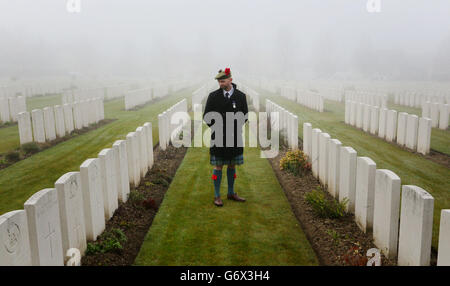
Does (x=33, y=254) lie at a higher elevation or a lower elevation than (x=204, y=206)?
higher

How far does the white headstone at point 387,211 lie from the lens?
14.3 ft

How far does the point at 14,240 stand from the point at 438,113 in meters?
15.1

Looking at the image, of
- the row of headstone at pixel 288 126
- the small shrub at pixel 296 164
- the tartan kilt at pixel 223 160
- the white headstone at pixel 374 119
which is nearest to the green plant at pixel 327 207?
the tartan kilt at pixel 223 160

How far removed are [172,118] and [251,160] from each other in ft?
11.0

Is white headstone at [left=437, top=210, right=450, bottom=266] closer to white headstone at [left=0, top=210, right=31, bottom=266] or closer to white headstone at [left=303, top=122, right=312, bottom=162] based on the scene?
white headstone at [left=0, top=210, right=31, bottom=266]

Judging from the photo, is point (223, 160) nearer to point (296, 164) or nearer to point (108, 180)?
point (108, 180)

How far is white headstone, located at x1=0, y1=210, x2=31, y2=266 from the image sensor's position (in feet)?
9.28

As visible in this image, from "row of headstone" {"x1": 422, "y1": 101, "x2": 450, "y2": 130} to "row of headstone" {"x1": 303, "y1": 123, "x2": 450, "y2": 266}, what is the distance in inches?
368

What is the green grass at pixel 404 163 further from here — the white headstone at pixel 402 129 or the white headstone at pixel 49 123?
the white headstone at pixel 49 123

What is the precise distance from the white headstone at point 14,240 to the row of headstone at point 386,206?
3577 mm

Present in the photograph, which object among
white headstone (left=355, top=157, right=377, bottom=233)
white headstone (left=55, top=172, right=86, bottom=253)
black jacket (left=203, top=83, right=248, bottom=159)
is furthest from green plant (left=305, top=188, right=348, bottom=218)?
white headstone (left=55, top=172, right=86, bottom=253)
